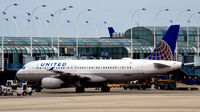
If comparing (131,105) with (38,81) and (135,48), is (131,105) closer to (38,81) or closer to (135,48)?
(38,81)

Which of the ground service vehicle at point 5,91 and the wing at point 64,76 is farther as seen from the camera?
the wing at point 64,76

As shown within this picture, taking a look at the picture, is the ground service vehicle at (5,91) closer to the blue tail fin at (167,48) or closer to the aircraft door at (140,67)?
the aircraft door at (140,67)

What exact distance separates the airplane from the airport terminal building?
2198 centimetres

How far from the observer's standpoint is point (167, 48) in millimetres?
76625

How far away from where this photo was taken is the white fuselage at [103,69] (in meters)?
72.5

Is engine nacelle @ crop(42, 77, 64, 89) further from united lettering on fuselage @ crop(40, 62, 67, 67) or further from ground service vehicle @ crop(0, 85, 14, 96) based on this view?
ground service vehicle @ crop(0, 85, 14, 96)

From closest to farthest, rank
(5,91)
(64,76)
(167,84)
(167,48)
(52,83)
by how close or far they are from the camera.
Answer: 1. (5,91)
2. (52,83)
3. (64,76)
4. (167,48)
5. (167,84)

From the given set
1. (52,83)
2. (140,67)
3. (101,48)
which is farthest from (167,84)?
(101,48)

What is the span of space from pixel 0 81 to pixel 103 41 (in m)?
29.3

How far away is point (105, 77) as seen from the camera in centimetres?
7556

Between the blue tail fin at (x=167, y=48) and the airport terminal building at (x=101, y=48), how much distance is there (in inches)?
1115

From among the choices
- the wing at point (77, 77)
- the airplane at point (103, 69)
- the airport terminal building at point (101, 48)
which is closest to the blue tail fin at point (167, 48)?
the airplane at point (103, 69)

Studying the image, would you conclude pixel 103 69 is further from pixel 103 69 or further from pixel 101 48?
pixel 101 48

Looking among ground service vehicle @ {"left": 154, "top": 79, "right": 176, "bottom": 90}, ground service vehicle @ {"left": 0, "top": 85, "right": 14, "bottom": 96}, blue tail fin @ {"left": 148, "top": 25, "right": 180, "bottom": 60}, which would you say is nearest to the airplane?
blue tail fin @ {"left": 148, "top": 25, "right": 180, "bottom": 60}
